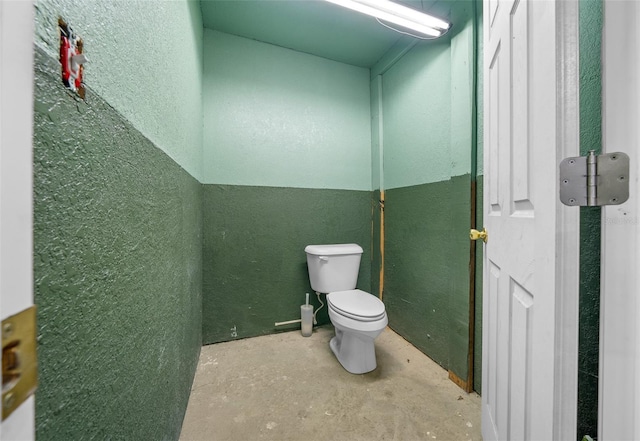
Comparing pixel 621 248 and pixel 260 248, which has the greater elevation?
pixel 621 248

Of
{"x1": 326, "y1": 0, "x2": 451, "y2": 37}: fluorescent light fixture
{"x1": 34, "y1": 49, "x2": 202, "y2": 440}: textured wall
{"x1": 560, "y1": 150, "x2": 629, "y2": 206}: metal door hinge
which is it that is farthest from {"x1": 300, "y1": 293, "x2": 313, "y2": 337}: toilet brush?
{"x1": 326, "y1": 0, "x2": 451, "y2": 37}: fluorescent light fixture

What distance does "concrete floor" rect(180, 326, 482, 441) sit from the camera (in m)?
1.09

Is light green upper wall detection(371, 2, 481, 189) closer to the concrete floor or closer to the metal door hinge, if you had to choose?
the metal door hinge

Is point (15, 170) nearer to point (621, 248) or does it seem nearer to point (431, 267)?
point (621, 248)

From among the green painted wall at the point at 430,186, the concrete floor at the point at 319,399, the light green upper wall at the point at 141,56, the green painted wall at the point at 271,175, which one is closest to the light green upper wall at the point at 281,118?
the green painted wall at the point at 271,175

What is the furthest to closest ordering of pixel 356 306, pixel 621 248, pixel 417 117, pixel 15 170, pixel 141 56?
pixel 417 117 → pixel 356 306 → pixel 141 56 → pixel 621 248 → pixel 15 170

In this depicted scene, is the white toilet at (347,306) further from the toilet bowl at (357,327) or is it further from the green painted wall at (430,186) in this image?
the green painted wall at (430,186)

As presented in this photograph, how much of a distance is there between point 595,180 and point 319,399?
1.39 meters

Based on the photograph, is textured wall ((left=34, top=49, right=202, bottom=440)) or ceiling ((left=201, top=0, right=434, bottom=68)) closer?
textured wall ((left=34, top=49, right=202, bottom=440))

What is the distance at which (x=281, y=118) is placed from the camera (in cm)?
193

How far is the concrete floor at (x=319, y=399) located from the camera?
1095mm

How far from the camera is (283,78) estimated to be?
1936mm

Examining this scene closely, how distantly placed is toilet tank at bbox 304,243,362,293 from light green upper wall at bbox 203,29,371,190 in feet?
1.82

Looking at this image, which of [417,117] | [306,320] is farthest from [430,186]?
[306,320]
